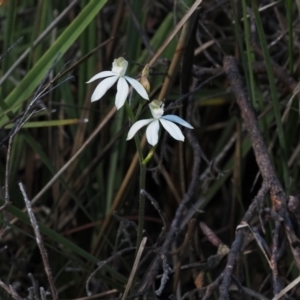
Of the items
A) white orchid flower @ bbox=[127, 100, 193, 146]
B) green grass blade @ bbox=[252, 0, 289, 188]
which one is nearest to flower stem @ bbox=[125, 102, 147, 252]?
white orchid flower @ bbox=[127, 100, 193, 146]

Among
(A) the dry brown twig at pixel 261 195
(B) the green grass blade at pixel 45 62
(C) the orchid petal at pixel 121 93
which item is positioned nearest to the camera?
(C) the orchid petal at pixel 121 93

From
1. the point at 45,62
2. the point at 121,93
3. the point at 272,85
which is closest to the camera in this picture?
the point at 121,93

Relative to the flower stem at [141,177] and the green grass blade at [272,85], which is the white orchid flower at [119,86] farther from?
the green grass blade at [272,85]

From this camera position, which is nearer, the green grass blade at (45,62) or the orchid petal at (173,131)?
the orchid petal at (173,131)

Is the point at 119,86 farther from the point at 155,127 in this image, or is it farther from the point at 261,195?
the point at 261,195

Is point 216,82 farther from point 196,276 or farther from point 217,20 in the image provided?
point 196,276

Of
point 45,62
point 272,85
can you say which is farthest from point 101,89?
point 45,62

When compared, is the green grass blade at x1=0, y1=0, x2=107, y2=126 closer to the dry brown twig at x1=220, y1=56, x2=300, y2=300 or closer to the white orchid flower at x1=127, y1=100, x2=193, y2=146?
the dry brown twig at x1=220, y1=56, x2=300, y2=300

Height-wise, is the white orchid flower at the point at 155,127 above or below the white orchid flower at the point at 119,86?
below

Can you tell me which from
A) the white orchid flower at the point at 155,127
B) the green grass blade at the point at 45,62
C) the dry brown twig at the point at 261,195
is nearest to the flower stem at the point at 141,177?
the white orchid flower at the point at 155,127

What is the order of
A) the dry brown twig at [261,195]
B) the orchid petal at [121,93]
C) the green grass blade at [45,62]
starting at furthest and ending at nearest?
the green grass blade at [45,62]
the dry brown twig at [261,195]
the orchid petal at [121,93]
